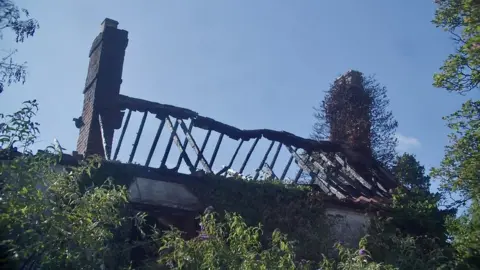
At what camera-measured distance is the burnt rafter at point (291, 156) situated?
11.5 meters

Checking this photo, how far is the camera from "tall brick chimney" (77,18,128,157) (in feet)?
39.3

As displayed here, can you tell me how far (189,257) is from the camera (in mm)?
5656

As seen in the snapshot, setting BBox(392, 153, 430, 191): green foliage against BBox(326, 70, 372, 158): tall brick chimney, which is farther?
BBox(392, 153, 430, 191): green foliage

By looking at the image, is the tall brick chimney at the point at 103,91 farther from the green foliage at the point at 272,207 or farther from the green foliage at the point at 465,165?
the green foliage at the point at 465,165

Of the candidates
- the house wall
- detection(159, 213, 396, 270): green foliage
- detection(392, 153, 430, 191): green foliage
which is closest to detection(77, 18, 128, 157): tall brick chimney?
the house wall

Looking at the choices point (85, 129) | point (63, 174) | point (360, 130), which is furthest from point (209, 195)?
point (360, 130)

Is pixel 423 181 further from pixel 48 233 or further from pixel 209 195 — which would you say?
pixel 48 233

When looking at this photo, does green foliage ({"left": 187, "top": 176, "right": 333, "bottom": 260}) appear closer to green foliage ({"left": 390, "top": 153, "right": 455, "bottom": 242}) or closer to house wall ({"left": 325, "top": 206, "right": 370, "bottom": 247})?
house wall ({"left": 325, "top": 206, "right": 370, "bottom": 247})

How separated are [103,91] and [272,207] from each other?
15.6ft

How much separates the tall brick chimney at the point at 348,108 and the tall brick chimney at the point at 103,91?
8433mm

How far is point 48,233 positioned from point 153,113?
7.33 m

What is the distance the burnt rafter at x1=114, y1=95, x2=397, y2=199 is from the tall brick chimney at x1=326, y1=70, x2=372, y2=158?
155 inches

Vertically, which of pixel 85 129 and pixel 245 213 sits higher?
pixel 85 129

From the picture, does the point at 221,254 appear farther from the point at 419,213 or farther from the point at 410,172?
the point at 410,172
